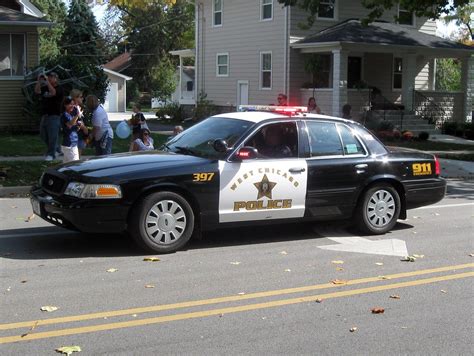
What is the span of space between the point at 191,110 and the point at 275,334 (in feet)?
97.8

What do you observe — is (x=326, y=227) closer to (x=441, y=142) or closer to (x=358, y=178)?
(x=358, y=178)

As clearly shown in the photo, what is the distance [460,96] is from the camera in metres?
28.1

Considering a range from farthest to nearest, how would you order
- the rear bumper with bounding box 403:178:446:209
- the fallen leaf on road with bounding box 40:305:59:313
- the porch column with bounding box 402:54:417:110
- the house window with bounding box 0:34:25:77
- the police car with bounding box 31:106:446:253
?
the porch column with bounding box 402:54:417:110 < the house window with bounding box 0:34:25:77 < the rear bumper with bounding box 403:178:446:209 < the police car with bounding box 31:106:446:253 < the fallen leaf on road with bounding box 40:305:59:313

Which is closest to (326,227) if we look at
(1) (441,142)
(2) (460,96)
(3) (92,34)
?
(1) (441,142)

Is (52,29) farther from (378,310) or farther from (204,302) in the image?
(378,310)

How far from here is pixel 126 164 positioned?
6.95 meters

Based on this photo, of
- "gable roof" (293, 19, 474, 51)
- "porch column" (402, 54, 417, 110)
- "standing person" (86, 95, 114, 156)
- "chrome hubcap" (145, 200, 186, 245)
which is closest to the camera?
"chrome hubcap" (145, 200, 186, 245)

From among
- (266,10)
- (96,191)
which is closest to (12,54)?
(266,10)

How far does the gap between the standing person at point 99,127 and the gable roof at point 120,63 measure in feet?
184

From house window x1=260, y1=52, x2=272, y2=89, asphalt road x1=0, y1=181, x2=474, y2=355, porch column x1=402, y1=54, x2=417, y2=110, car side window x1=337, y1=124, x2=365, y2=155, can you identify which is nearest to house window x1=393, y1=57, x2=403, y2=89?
porch column x1=402, y1=54, x2=417, y2=110

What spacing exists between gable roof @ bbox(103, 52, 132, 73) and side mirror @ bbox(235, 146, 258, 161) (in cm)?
6015

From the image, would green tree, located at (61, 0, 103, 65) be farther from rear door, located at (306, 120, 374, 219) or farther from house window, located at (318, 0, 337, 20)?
rear door, located at (306, 120, 374, 219)

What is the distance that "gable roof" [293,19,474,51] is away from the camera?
78.9 feet

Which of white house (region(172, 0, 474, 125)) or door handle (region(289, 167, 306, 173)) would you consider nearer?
door handle (region(289, 167, 306, 173))
